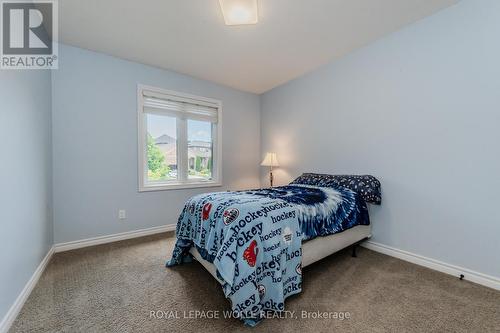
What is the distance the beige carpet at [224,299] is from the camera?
132cm

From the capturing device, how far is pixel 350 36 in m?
2.31

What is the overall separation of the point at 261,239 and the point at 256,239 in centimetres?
4

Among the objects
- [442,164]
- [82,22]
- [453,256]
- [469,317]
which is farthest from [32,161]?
[453,256]

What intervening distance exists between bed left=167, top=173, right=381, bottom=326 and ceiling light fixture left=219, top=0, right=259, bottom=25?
162 cm

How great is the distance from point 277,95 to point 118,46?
246cm

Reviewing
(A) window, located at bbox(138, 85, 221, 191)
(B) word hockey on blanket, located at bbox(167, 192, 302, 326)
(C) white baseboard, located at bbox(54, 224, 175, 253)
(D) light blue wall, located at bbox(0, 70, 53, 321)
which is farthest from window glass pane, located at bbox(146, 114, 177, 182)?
(B) word hockey on blanket, located at bbox(167, 192, 302, 326)

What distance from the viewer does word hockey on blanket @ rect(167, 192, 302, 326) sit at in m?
1.31

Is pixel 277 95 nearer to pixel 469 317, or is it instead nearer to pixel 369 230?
pixel 369 230

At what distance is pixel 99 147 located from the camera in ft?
8.48

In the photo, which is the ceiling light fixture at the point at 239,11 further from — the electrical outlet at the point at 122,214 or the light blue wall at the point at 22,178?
the electrical outlet at the point at 122,214

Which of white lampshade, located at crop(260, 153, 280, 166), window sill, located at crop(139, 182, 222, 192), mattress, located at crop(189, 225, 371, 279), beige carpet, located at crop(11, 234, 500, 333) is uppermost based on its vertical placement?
white lampshade, located at crop(260, 153, 280, 166)

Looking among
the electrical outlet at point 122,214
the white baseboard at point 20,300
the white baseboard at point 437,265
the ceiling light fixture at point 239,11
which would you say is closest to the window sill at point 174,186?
the electrical outlet at point 122,214

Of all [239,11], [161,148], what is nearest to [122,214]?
[161,148]

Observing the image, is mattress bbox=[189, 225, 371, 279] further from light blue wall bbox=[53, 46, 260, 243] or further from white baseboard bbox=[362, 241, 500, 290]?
light blue wall bbox=[53, 46, 260, 243]
